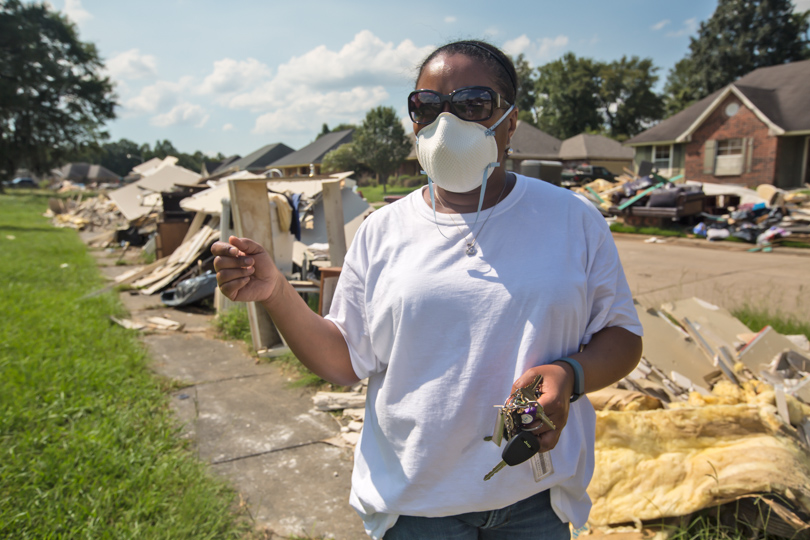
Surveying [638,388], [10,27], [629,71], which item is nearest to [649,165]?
[638,388]

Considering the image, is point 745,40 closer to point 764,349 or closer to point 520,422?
point 764,349

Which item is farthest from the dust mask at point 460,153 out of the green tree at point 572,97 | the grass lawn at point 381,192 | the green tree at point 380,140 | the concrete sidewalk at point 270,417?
the green tree at point 572,97

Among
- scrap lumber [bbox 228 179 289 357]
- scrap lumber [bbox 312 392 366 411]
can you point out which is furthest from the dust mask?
scrap lumber [bbox 228 179 289 357]

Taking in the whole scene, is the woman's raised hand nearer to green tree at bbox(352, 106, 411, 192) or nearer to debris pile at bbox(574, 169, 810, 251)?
debris pile at bbox(574, 169, 810, 251)

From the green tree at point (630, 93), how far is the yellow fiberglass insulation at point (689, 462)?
5331 cm

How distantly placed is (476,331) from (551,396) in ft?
0.77

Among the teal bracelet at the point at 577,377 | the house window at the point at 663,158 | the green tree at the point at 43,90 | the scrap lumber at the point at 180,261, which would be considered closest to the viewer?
the teal bracelet at the point at 577,377

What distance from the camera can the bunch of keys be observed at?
3.71 ft

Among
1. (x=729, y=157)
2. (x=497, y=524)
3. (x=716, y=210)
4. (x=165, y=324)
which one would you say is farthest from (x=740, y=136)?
(x=497, y=524)

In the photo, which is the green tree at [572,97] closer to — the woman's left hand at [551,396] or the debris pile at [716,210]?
the debris pile at [716,210]

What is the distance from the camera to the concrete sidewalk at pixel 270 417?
10.0 feet

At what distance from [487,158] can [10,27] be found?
44.6m

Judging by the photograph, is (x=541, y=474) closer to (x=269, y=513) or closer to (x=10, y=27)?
(x=269, y=513)

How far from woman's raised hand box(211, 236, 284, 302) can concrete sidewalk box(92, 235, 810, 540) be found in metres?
1.96
